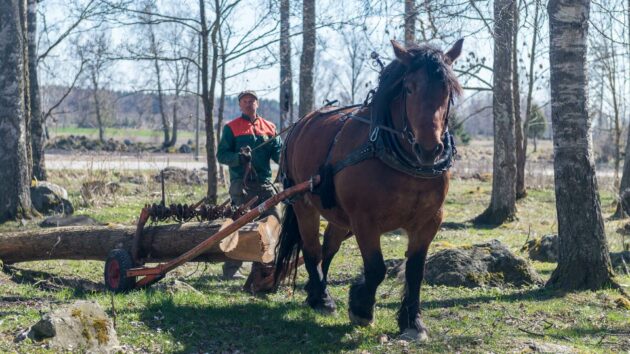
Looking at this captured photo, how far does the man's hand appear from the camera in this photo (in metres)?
8.25

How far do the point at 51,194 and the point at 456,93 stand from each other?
10478 mm

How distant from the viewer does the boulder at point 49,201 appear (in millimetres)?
13938

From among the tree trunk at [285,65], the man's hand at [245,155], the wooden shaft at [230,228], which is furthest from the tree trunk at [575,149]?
the tree trunk at [285,65]

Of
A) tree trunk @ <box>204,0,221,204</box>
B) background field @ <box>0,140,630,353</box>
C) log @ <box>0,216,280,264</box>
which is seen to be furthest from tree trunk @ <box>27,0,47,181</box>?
log @ <box>0,216,280,264</box>

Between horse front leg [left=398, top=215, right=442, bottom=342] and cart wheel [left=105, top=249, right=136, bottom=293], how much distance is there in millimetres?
2811

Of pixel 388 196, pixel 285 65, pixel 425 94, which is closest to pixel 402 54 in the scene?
pixel 425 94

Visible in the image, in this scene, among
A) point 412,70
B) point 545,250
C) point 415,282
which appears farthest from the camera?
point 545,250

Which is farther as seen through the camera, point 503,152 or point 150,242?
point 503,152

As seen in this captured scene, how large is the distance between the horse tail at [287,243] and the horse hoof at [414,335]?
1990 mm

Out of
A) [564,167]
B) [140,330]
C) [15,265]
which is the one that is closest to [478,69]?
[564,167]

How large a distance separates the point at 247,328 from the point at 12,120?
305 inches

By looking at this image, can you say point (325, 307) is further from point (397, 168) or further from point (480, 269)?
point (480, 269)

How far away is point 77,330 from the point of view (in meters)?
5.38

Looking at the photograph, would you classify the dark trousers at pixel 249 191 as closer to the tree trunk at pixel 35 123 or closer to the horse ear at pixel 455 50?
the horse ear at pixel 455 50
